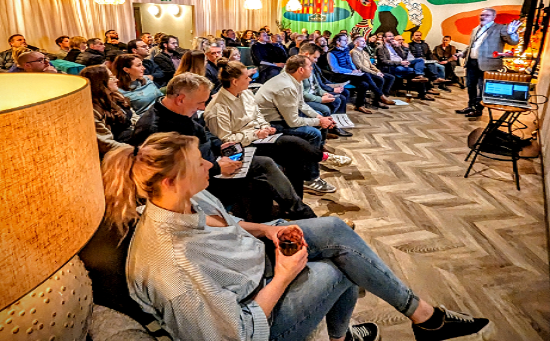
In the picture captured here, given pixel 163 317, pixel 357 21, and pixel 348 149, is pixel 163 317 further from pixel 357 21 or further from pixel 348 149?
pixel 357 21

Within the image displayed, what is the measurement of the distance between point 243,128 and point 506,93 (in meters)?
2.46

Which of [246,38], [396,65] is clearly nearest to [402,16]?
[396,65]

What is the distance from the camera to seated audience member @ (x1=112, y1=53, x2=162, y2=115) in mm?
2996

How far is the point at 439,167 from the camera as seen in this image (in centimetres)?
366

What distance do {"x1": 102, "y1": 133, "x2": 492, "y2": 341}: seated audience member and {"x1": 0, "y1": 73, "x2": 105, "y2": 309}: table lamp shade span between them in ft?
1.65

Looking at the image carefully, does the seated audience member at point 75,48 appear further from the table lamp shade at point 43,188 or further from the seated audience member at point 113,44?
the table lamp shade at point 43,188

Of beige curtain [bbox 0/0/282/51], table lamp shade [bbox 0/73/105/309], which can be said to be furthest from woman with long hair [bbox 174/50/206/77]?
beige curtain [bbox 0/0/282/51]

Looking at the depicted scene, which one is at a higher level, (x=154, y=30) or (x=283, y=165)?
(x=154, y=30)

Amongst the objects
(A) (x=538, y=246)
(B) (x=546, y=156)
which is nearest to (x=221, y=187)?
(A) (x=538, y=246)

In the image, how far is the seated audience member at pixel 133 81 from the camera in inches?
118

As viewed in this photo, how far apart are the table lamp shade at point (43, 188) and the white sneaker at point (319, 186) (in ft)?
8.40

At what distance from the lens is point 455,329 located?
5.06ft

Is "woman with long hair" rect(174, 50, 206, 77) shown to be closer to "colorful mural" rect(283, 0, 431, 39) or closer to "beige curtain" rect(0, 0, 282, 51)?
"beige curtain" rect(0, 0, 282, 51)

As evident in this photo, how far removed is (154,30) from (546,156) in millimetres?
9508
